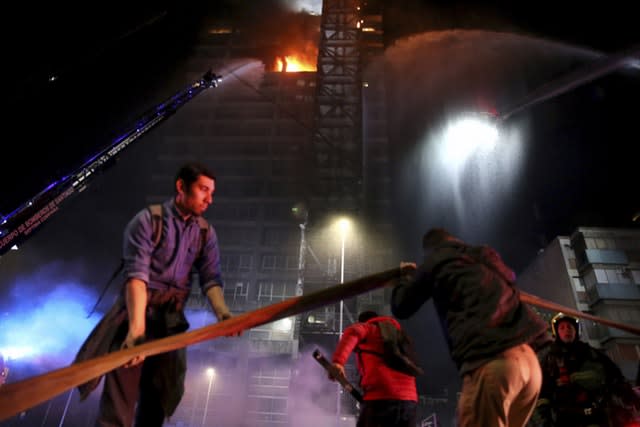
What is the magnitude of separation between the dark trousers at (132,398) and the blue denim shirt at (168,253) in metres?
0.49

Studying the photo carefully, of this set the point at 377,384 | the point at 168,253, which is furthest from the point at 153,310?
the point at 377,384

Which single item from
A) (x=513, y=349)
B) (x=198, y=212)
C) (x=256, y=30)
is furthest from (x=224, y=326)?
(x=256, y=30)

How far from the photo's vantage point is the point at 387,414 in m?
3.50

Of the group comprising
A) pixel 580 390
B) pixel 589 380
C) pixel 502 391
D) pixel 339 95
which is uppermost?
pixel 339 95

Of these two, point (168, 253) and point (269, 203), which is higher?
point (269, 203)

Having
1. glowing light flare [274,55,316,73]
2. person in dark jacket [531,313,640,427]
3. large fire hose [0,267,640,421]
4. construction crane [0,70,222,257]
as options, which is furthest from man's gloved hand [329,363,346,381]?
glowing light flare [274,55,316,73]

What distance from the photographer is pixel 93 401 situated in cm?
2116

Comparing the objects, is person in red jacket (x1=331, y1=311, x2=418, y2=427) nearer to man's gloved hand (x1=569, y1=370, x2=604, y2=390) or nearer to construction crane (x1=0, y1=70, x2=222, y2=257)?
man's gloved hand (x1=569, y1=370, x2=604, y2=390)

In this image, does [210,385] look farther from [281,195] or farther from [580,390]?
[580,390]

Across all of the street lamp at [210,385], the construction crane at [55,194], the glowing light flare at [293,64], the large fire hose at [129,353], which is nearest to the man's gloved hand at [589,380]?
the large fire hose at [129,353]

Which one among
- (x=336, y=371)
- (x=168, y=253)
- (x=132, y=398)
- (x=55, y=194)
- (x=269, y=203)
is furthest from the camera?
(x=269, y=203)

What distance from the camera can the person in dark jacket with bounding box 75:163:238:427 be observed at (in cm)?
203

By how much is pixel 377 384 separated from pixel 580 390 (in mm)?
2828

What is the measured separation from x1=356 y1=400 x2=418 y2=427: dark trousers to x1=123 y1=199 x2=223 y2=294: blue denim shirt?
82.5 inches
